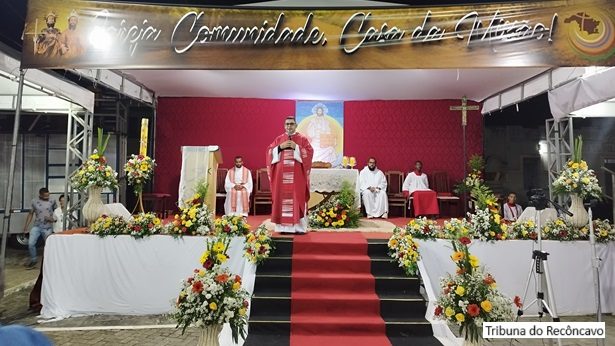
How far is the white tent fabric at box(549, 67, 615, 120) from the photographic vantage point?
17.9ft

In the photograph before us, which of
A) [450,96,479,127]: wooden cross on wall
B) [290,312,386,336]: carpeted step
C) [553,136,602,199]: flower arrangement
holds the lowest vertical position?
[290,312,386,336]: carpeted step

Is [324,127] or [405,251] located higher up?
[324,127]

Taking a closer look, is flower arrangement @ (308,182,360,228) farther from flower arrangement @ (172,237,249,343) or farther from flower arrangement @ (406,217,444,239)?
flower arrangement @ (172,237,249,343)

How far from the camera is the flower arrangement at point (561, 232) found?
5086 mm

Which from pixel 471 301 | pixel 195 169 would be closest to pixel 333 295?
pixel 471 301

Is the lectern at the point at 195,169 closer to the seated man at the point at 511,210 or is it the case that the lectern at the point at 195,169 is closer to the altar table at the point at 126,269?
the altar table at the point at 126,269

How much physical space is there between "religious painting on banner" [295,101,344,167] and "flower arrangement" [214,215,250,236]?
217 inches

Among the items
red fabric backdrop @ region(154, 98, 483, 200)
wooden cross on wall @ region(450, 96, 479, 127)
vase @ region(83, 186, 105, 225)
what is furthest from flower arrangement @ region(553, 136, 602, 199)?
vase @ region(83, 186, 105, 225)

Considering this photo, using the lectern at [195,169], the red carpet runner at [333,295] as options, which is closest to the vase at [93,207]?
the lectern at [195,169]

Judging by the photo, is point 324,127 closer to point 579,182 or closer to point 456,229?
point 456,229

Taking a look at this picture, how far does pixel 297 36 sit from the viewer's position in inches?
208

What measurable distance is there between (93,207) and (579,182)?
691 centimetres

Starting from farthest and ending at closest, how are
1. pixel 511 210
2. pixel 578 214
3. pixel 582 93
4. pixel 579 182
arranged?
pixel 511 210
pixel 582 93
pixel 578 214
pixel 579 182

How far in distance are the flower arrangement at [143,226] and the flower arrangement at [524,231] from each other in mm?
5009
